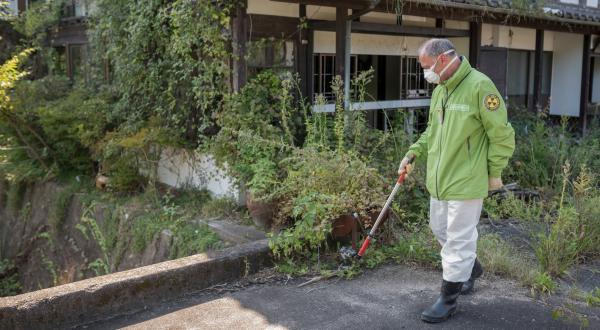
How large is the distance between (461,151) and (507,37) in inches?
332

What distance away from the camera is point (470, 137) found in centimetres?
382

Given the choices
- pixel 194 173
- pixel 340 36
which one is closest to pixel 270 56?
pixel 340 36

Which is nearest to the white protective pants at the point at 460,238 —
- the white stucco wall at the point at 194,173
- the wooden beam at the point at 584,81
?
the white stucco wall at the point at 194,173

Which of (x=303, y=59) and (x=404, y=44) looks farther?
(x=404, y=44)

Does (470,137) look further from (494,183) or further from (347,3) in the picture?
(347,3)

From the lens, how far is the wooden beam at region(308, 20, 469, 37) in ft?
26.1

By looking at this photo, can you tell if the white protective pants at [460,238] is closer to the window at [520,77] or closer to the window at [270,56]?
the window at [270,56]

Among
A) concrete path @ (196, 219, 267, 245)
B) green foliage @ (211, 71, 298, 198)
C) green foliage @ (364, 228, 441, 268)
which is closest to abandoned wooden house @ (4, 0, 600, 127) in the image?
green foliage @ (211, 71, 298, 198)

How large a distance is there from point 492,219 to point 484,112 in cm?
307

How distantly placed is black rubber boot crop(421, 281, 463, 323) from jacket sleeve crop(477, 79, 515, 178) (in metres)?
0.84

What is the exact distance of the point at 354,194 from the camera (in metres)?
5.28

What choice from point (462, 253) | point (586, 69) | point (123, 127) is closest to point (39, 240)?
point (123, 127)

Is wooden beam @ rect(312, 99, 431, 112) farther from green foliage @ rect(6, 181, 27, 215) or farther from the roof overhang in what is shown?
green foliage @ rect(6, 181, 27, 215)

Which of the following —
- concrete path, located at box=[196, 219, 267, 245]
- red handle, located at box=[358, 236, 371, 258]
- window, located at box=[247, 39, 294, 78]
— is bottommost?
concrete path, located at box=[196, 219, 267, 245]
